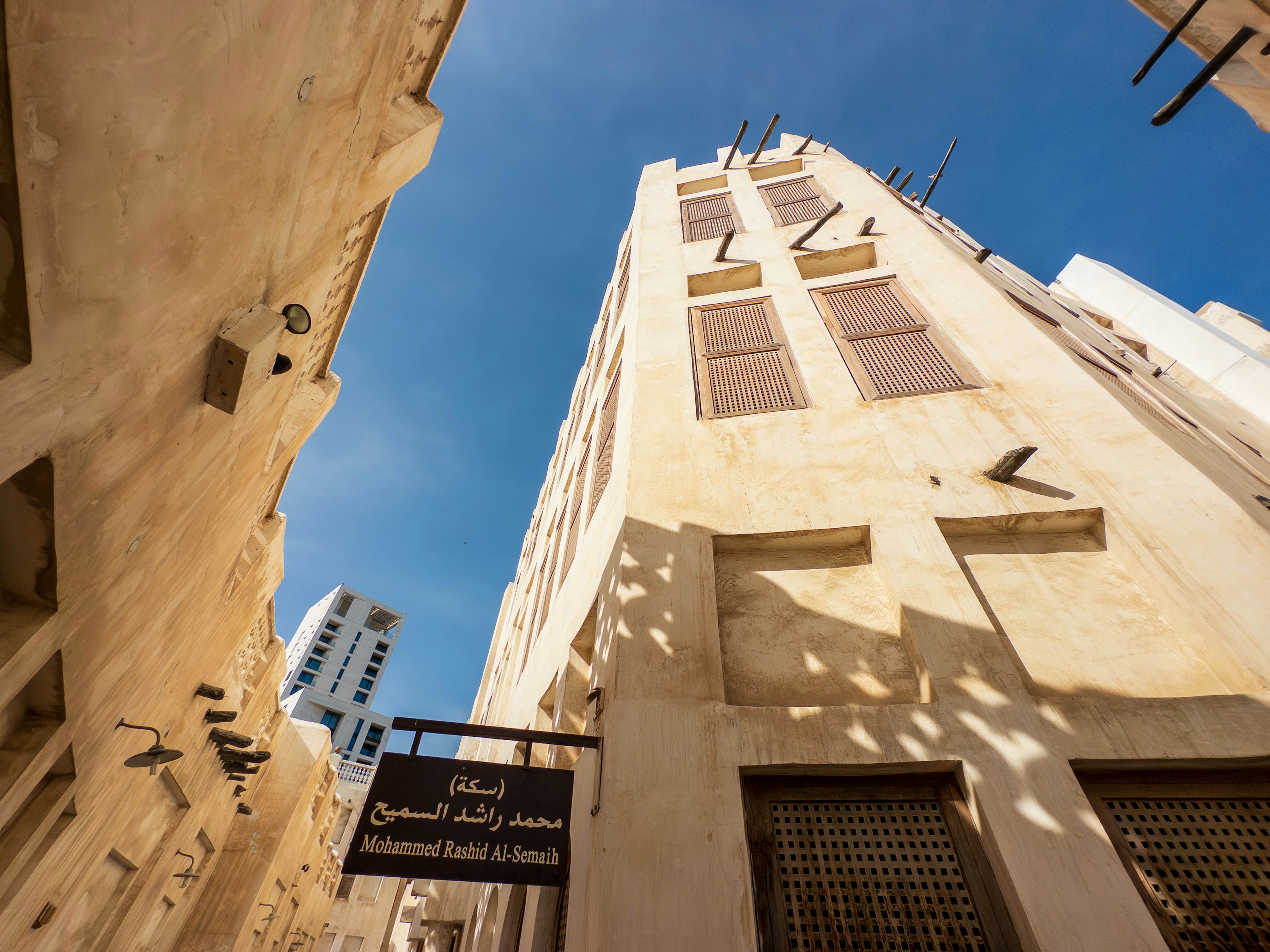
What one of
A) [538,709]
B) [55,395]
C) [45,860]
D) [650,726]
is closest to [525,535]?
[538,709]

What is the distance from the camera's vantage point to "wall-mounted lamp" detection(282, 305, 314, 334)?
3.98 meters

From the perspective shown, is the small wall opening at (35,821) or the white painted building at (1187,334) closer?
the small wall opening at (35,821)

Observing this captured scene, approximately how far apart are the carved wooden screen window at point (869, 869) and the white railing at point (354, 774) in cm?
4323

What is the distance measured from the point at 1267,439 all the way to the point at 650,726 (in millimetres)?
23381

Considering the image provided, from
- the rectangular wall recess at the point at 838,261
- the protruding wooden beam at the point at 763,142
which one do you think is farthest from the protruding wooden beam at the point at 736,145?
the rectangular wall recess at the point at 838,261

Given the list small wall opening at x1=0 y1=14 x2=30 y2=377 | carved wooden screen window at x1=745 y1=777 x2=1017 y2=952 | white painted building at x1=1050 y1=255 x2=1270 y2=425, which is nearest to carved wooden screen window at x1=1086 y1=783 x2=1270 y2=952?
carved wooden screen window at x1=745 y1=777 x2=1017 y2=952

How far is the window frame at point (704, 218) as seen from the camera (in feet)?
38.8

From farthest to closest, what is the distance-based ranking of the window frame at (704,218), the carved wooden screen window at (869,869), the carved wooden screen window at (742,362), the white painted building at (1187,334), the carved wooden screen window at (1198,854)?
the white painted building at (1187,334) < the window frame at (704,218) < the carved wooden screen window at (742,362) < the carved wooden screen window at (869,869) < the carved wooden screen window at (1198,854)

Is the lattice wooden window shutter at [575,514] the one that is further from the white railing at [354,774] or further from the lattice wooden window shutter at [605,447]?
the white railing at [354,774]

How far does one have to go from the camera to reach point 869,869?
3.58 meters

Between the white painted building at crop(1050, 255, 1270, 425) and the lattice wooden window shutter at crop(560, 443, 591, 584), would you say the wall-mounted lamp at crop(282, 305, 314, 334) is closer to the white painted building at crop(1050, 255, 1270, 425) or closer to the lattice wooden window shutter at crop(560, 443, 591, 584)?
the lattice wooden window shutter at crop(560, 443, 591, 584)

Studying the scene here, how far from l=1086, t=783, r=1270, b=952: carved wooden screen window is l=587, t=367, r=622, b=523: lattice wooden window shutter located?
5602 millimetres

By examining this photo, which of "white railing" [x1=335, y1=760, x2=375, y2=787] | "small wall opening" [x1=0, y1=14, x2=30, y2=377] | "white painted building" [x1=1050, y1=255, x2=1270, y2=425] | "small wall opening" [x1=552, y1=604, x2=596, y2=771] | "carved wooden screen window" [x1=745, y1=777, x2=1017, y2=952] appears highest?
"white painted building" [x1=1050, y1=255, x2=1270, y2=425]

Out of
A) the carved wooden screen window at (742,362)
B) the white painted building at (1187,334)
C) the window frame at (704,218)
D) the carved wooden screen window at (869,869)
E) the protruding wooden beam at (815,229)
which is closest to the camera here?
the carved wooden screen window at (869,869)
